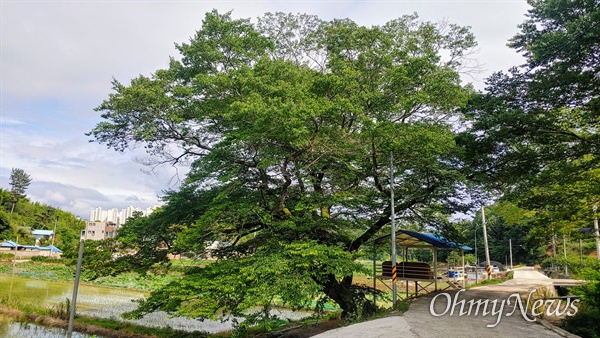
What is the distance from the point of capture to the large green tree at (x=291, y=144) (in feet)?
36.5

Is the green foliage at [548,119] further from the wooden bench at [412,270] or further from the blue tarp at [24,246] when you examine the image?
the blue tarp at [24,246]

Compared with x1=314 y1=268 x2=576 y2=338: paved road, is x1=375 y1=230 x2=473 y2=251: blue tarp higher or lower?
higher

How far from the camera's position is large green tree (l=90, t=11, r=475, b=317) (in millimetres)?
11125

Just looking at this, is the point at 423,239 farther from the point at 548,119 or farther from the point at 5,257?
the point at 5,257

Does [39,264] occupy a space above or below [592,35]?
below

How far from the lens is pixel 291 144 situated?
1161cm

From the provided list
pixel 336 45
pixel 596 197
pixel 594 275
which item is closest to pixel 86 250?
pixel 336 45

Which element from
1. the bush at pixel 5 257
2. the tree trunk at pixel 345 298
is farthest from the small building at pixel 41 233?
the tree trunk at pixel 345 298

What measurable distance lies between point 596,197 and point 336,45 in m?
10.6

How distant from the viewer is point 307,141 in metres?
11.5

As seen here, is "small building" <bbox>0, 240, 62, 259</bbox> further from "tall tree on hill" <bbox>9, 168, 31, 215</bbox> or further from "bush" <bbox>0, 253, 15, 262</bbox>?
"tall tree on hill" <bbox>9, 168, 31, 215</bbox>

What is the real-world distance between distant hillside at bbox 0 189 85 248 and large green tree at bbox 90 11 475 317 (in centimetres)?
4828

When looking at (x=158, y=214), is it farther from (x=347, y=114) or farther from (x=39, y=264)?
(x=39, y=264)

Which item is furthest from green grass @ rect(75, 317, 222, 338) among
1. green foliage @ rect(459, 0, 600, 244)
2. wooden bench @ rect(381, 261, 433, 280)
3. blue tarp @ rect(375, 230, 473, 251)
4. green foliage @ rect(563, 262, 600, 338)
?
green foliage @ rect(459, 0, 600, 244)
